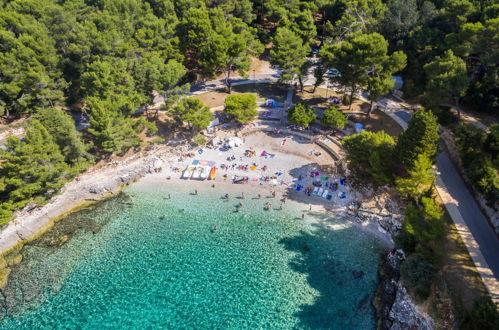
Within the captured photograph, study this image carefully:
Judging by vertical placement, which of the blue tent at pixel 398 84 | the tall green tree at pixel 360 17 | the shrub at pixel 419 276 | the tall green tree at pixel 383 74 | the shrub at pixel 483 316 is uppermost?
the tall green tree at pixel 360 17

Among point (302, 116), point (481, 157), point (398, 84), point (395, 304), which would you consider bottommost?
point (395, 304)

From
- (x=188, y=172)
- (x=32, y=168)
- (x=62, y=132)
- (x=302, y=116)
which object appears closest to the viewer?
(x=32, y=168)

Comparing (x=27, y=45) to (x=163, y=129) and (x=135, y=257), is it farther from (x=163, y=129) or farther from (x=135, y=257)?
(x=135, y=257)

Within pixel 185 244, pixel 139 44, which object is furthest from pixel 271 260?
pixel 139 44

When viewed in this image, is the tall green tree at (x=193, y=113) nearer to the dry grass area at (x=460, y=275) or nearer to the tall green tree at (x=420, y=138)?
the tall green tree at (x=420, y=138)

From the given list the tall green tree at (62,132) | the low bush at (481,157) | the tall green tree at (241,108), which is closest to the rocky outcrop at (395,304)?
the low bush at (481,157)

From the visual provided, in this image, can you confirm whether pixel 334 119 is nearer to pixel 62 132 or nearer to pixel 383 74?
pixel 383 74

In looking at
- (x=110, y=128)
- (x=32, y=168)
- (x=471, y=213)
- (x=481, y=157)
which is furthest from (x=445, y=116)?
(x=32, y=168)
